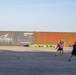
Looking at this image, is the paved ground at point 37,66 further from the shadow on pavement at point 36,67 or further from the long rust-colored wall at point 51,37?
the long rust-colored wall at point 51,37

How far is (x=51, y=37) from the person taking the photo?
56.1m

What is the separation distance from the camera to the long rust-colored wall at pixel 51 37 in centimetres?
5588

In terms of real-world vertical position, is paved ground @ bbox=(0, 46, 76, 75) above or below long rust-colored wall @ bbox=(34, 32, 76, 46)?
below

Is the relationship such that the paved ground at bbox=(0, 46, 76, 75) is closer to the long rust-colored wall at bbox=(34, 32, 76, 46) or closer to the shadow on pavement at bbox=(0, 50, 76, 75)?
the shadow on pavement at bbox=(0, 50, 76, 75)

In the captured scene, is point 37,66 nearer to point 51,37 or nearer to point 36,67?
point 36,67

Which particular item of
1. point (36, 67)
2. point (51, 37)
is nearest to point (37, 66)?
point (36, 67)

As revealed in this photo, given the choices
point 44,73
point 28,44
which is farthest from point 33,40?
point 44,73

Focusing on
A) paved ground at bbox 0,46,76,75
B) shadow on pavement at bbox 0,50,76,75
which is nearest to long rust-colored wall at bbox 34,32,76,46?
paved ground at bbox 0,46,76,75

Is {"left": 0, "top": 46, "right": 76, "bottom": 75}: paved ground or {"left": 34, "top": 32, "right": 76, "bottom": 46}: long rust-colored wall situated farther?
{"left": 34, "top": 32, "right": 76, "bottom": 46}: long rust-colored wall

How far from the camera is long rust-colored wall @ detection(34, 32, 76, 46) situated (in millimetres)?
55875

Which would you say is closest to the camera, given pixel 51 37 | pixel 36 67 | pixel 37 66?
pixel 36 67

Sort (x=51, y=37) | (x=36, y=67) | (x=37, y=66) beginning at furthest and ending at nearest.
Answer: (x=51, y=37), (x=37, y=66), (x=36, y=67)

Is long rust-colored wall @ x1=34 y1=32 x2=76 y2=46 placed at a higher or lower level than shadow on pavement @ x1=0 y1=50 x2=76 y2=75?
higher

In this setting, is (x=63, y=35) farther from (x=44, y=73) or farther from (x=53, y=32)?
(x=44, y=73)
